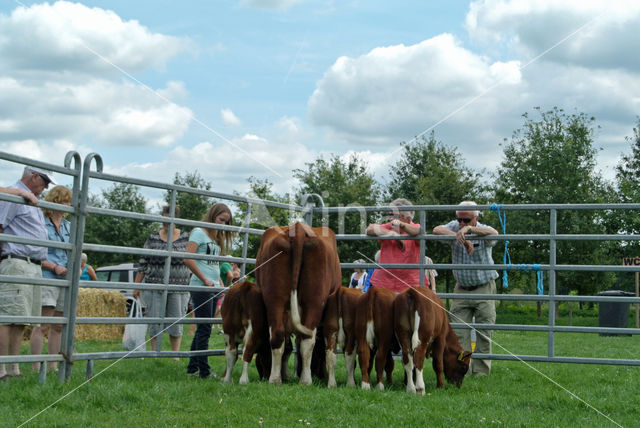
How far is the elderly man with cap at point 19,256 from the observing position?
5.97 meters

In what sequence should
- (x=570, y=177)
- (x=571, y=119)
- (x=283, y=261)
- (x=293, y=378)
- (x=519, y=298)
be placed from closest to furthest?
(x=283, y=261) < (x=293, y=378) < (x=519, y=298) < (x=570, y=177) < (x=571, y=119)

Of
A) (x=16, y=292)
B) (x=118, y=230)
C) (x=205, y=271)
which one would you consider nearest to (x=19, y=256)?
(x=16, y=292)

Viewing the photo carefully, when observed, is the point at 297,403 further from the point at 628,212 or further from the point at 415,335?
the point at 628,212

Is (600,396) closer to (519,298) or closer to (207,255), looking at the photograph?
(519,298)

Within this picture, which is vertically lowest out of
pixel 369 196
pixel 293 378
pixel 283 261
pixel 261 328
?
pixel 293 378

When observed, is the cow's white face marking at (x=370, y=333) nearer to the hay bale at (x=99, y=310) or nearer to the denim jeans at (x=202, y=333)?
the denim jeans at (x=202, y=333)

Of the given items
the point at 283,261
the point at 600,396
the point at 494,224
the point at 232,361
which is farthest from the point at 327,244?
the point at 494,224

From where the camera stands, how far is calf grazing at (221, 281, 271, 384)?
6.51 metres

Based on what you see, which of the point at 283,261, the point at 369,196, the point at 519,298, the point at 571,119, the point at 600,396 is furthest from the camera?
the point at 571,119

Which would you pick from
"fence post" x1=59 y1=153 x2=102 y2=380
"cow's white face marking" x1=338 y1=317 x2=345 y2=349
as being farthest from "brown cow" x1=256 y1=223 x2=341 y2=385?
"fence post" x1=59 y1=153 x2=102 y2=380

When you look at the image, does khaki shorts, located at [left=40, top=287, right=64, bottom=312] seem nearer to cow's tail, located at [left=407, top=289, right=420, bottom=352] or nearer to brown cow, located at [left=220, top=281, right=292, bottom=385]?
brown cow, located at [left=220, top=281, right=292, bottom=385]

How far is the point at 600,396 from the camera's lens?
598 centimetres

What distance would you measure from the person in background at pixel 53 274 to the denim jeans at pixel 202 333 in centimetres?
144

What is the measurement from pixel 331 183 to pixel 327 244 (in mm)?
22080
